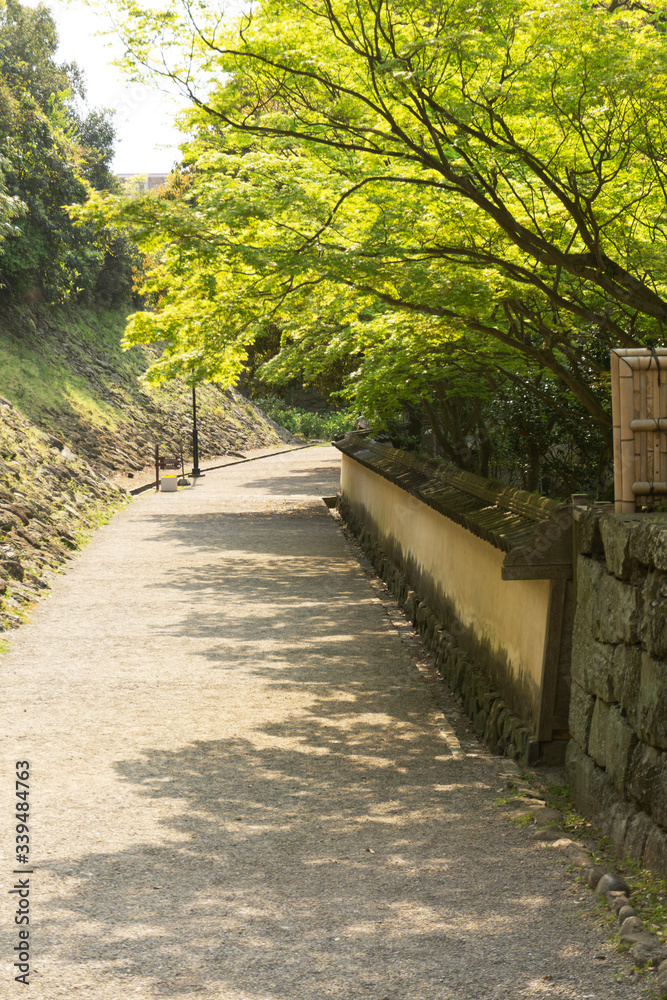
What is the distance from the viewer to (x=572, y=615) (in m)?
6.26

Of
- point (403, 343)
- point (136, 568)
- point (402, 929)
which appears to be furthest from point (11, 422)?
point (402, 929)

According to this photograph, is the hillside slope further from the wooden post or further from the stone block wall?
the wooden post

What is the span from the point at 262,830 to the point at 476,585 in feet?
12.6

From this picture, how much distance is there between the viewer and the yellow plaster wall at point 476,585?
6.76m

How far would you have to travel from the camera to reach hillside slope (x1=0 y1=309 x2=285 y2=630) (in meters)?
14.4

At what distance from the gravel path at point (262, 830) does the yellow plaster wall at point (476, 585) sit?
77cm

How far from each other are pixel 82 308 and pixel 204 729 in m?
29.7

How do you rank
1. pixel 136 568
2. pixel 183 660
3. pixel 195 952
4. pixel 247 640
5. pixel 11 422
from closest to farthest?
pixel 195 952 < pixel 183 660 < pixel 247 640 < pixel 136 568 < pixel 11 422

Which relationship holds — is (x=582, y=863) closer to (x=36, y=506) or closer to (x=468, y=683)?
(x=468, y=683)

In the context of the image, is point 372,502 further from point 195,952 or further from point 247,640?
point 195,952

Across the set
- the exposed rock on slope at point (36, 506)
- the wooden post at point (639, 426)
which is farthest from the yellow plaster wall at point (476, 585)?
the exposed rock on slope at point (36, 506)

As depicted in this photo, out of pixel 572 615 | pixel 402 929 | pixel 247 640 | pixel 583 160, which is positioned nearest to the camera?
pixel 402 929
